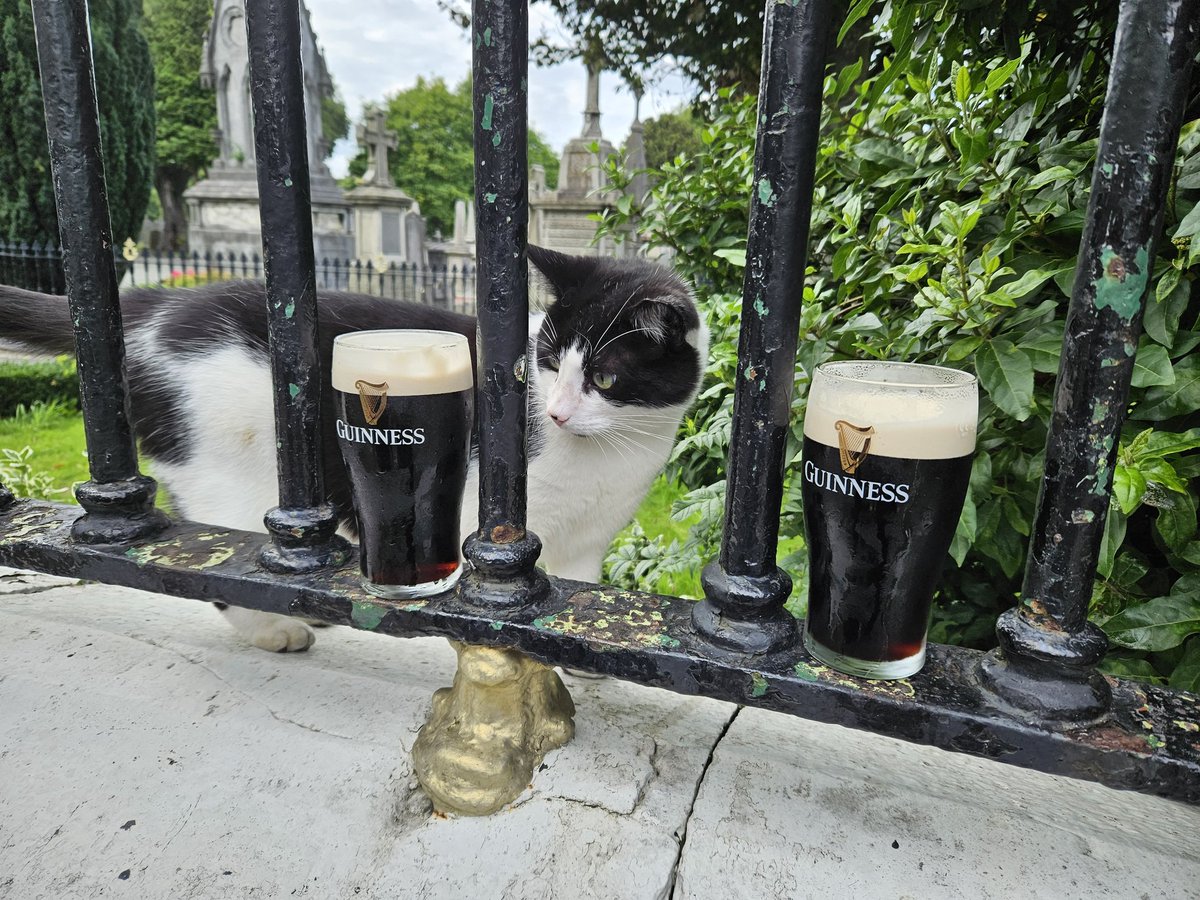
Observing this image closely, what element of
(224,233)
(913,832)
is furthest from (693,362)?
(224,233)

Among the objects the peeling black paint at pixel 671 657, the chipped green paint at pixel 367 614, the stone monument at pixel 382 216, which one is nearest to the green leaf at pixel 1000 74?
the peeling black paint at pixel 671 657

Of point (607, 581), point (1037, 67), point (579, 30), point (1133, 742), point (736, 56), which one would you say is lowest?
point (607, 581)

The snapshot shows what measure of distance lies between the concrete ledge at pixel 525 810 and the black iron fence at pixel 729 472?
Result: 7.5 inches

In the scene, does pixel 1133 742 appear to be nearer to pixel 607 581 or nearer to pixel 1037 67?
pixel 1037 67

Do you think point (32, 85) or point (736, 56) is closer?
point (736, 56)

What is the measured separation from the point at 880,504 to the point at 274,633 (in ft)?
3.69

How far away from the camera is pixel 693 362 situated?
1.91 meters

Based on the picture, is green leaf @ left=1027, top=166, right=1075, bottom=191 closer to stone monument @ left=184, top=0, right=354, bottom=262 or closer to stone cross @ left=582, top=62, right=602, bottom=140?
stone cross @ left=582, top=62, right=602, bottom=140

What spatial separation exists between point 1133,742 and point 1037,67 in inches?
38.7

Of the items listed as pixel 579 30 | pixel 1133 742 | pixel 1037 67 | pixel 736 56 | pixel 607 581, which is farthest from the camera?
pixel 579 30

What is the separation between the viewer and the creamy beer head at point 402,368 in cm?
93

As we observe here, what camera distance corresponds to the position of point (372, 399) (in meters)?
0.94

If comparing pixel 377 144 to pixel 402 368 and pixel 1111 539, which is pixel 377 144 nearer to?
pixel 402 368

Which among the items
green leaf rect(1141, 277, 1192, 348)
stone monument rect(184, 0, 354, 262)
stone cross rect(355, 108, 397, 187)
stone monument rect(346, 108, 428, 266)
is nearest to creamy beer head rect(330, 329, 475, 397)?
green leaf rect(1141, 277, 1192, 348)
